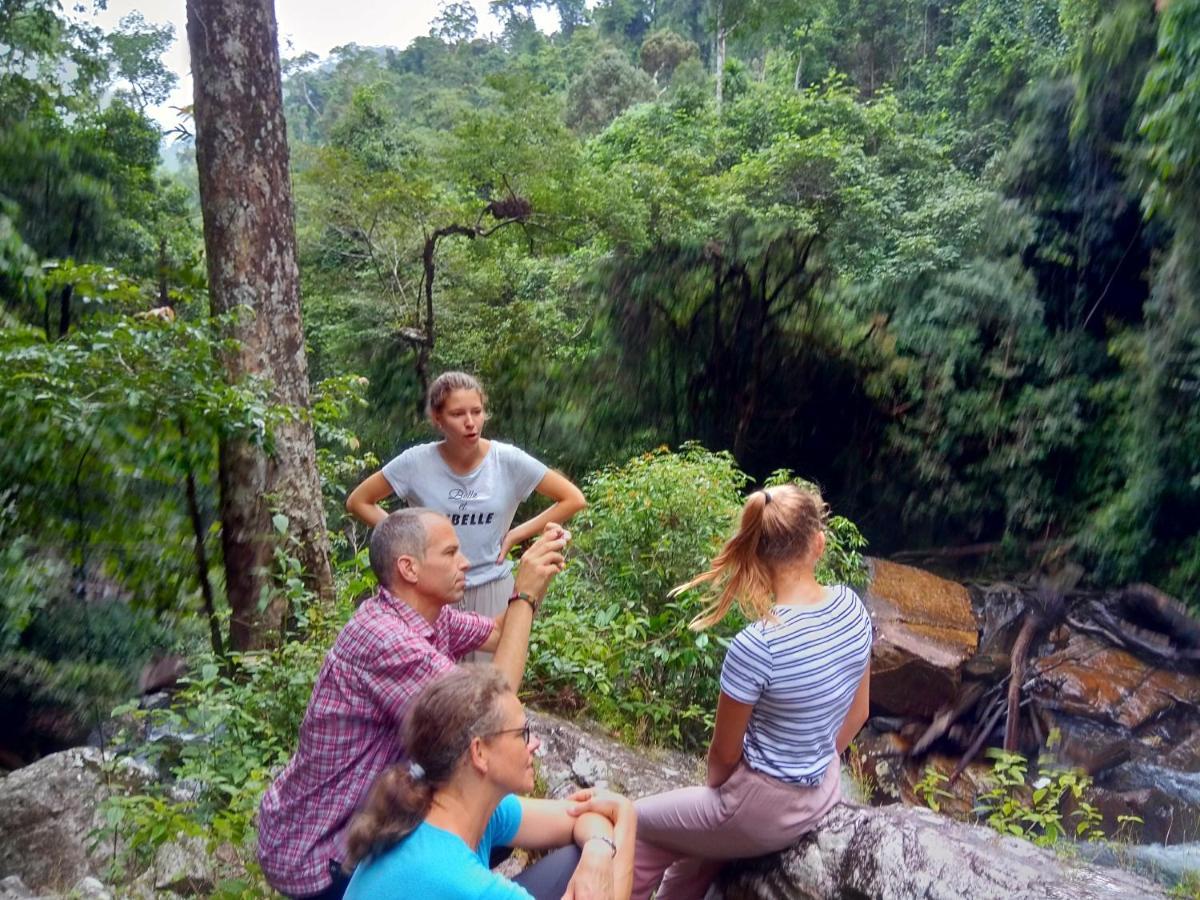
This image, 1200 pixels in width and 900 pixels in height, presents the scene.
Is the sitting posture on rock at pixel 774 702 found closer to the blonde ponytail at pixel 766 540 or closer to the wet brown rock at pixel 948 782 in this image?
the blonde ponytail at pixel 766 540

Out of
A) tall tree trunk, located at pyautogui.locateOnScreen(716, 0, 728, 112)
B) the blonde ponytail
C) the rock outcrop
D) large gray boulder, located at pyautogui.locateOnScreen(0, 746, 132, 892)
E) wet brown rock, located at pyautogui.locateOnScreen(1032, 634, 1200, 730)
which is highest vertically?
tall tree trunk, located at pyautogui.locateOnScreen(716, 0, 728, 112)

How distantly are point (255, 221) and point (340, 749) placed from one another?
359cm

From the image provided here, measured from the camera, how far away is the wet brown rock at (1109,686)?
9500 mm

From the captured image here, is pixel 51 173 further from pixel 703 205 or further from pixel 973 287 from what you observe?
Result: pixel 973 287

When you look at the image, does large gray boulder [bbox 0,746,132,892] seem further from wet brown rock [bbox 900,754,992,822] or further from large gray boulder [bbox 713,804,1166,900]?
wet brown rock [bbox 900,754,992,822]

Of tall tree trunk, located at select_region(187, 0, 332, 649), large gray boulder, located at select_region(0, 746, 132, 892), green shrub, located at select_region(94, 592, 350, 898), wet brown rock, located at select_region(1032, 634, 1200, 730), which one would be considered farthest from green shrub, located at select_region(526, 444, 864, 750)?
wet brown rock, located at select_region(1032, 634, 1200, 730)

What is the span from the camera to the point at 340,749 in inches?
70.9

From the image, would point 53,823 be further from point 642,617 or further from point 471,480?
point 642,617

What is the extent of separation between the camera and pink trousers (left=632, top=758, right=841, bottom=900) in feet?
7.09

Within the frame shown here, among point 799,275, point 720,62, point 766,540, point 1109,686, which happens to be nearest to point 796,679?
point 766,540

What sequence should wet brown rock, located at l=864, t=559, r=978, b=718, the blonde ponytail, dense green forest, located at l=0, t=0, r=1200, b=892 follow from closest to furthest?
1. the blonde ponytail
2. wet brown rock, located at l=864, t=559, r=978, b=718
3. dense green forest, located at l=0, t=0, r=1200, b=892

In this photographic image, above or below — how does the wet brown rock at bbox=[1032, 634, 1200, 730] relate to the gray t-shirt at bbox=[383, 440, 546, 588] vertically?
below

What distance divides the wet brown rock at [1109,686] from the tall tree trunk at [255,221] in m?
8.10

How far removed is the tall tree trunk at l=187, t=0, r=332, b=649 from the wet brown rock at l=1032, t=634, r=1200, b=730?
8.10m
